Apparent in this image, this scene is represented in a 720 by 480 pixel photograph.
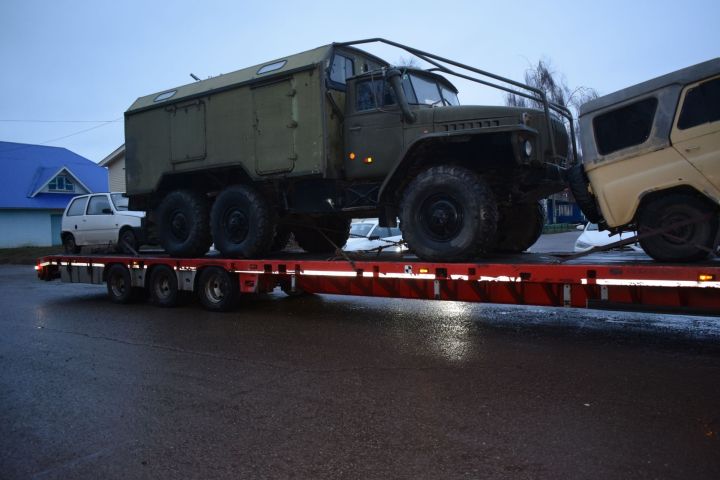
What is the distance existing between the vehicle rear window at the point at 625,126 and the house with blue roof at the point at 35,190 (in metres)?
34.1

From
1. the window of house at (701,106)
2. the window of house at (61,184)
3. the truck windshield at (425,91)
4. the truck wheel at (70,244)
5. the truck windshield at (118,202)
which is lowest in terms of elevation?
the truck wheel at (70,244)

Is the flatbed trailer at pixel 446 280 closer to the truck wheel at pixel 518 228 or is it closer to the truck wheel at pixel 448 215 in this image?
the truck wheel at pixel 448 215

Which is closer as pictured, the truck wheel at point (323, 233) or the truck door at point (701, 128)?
the truck door at point (701, 128)

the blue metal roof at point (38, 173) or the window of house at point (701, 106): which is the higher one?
the blue metal roof at point (38, 173)

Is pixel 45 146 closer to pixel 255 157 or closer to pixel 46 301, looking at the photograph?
pixel 46 301

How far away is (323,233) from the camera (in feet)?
33.4

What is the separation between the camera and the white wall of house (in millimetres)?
32469

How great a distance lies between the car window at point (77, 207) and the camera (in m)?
13.9

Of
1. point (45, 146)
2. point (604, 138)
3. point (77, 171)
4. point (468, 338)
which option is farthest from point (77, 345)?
point (45, 146)

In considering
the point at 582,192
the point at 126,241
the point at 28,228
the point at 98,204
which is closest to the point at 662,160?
the point at 582,192

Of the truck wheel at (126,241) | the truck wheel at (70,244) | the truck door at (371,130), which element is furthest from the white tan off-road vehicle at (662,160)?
the truck wheel at (70,244)

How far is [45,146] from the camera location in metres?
39.2

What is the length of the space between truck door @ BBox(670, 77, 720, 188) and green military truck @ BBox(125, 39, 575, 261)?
1523 mm

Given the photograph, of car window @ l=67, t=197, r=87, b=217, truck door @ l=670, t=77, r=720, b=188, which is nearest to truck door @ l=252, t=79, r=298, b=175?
truck door @ l=670, t=77, r=720, b=188
